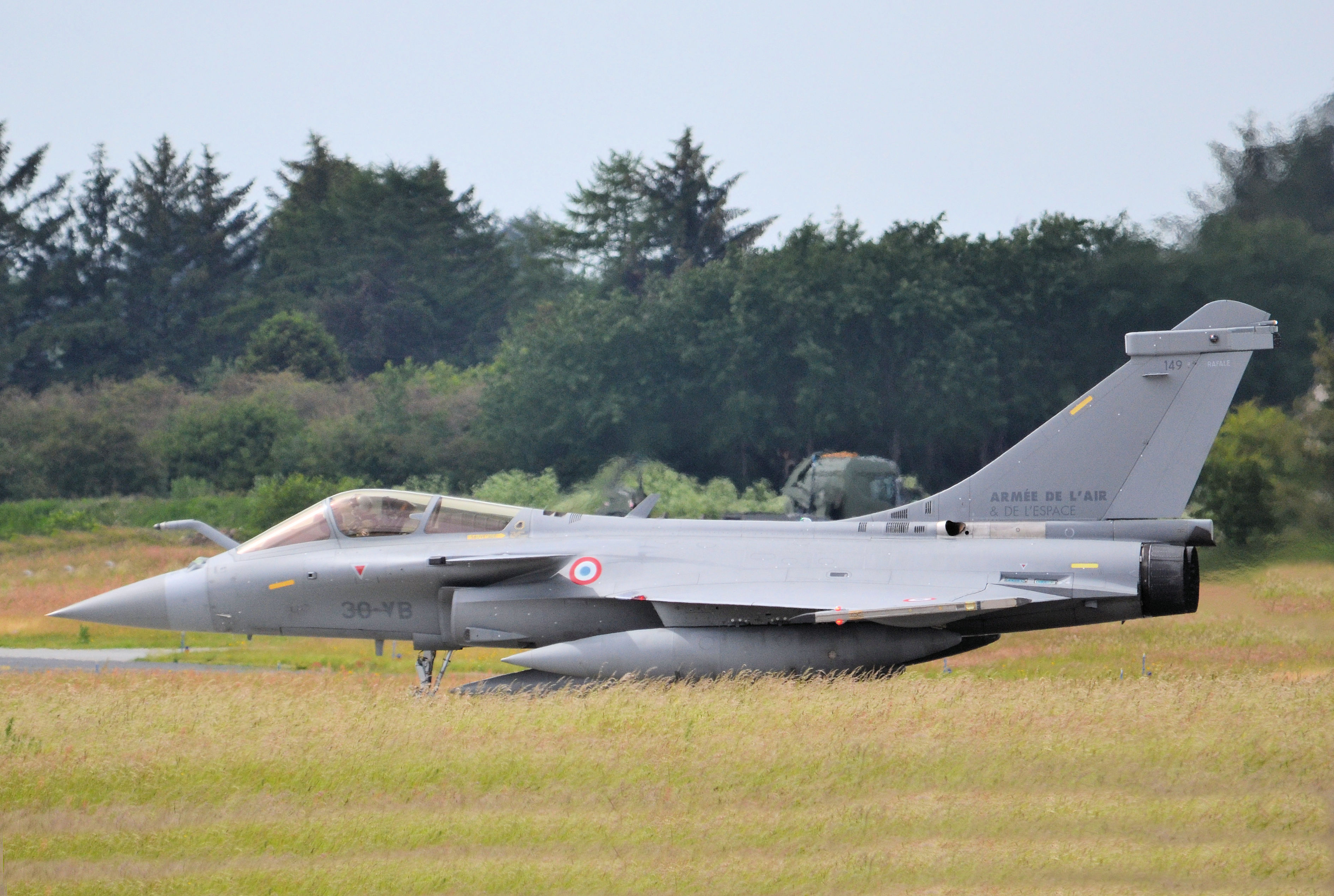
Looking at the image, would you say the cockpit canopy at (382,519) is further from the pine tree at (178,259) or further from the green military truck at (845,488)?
the pine tree at (178,259)

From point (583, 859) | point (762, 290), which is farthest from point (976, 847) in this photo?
point (762, 290)

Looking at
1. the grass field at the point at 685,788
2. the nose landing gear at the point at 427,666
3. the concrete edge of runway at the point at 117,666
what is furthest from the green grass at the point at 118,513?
the grass field at the point at 685,788

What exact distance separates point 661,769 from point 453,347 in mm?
61533

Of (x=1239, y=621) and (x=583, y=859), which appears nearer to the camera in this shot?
(x=583, y=859)

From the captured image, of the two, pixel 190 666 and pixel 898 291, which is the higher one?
pixel 898 291

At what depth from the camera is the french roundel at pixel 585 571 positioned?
12.7 meters

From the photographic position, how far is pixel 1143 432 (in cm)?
1258

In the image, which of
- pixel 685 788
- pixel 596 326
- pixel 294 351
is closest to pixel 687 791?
pixel 685 788

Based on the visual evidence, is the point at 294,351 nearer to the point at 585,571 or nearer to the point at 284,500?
the point at 284,500

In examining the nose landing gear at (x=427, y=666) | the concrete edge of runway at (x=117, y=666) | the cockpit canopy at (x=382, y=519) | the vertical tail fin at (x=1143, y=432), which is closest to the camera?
the vertical tail fin at (x=1143, y=432)

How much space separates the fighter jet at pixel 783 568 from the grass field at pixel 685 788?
593 millimetres

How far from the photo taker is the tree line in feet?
119

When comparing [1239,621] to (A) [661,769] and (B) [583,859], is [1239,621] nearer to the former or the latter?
(A) [661,769]

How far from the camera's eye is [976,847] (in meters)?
7.21
